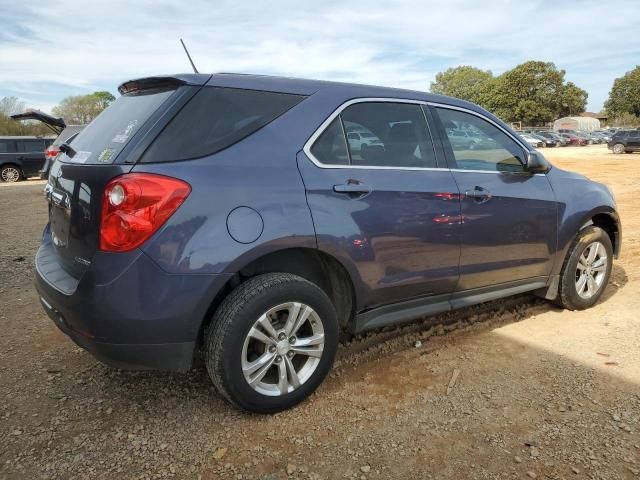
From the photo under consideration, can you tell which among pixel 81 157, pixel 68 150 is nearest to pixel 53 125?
pixel 68 150

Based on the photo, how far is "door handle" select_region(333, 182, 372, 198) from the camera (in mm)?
2781

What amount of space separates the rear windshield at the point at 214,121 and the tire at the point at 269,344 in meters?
0.71

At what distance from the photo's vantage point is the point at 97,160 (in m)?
2.54

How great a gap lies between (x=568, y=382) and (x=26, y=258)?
585cm

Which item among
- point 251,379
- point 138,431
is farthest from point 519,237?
point 138,431

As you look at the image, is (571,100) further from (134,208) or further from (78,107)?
(134,208)

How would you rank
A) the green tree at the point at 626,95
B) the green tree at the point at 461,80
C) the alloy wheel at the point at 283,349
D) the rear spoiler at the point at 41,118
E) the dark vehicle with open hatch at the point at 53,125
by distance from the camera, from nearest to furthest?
the alloy wheel at the point at 283,349
the rear spoiler at the point at 41,118
the dark vehicle with open hatch at the point at 53,125
the green tree at the point at 626,95
the green tree at the point at 461,80

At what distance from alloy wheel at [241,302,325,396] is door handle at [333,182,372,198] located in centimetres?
64

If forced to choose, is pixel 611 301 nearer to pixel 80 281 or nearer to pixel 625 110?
pixel 80 281

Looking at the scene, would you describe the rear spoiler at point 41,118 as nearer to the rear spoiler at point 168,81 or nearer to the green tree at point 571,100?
the rear spoiler at point 168,81

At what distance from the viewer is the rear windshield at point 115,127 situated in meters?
2.54

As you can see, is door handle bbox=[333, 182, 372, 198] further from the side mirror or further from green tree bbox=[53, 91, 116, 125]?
green tree bbox=[53, 91, 116, 125]

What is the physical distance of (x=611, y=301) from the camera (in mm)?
4520

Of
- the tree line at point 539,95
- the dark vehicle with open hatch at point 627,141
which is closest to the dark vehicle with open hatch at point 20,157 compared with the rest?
the dark vehicle with open hatch at point 627,141
